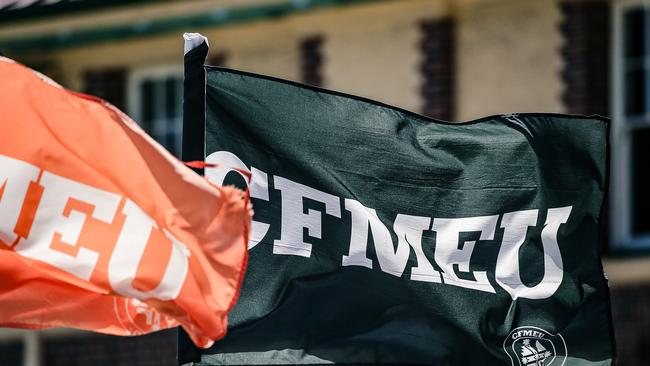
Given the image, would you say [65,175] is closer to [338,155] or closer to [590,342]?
[338,155]

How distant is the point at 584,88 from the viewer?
12992mm

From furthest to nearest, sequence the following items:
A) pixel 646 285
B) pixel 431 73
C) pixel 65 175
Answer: pixel 431 73 → pixel 646 285 → pixel 65 175

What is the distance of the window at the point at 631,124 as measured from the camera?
12.9 metres

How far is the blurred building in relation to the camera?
42.6 ft

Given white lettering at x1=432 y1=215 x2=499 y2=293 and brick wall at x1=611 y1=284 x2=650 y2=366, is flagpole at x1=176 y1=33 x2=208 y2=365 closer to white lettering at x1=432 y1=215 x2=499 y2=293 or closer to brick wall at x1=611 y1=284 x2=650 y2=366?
white lettering at x1=432 y1=215 x2=499 y2=293

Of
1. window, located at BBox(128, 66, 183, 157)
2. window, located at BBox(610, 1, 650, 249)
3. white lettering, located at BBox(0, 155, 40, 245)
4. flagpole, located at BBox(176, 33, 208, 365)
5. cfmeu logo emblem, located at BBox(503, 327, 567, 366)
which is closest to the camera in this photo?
white lettering, located at BBox(0, 155, 40, 245)

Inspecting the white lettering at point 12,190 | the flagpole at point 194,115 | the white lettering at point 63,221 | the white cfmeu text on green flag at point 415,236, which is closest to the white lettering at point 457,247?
the white cfmeu text on green flag at point 415,236

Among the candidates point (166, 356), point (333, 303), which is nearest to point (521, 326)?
point (333, 303)

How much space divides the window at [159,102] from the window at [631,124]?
4209 millimetres

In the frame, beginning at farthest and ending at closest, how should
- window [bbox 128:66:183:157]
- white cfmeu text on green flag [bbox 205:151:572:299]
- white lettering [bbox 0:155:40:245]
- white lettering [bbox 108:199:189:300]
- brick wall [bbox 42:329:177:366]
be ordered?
window [bbox 128:66:183:157], brick wall [bbox 42:329:177:366], white cfmeu text on green flag [bbox 205:151:572:299], white lettering [bbox 0:155:40:245], white lettering [bbox 108:199:189:300]

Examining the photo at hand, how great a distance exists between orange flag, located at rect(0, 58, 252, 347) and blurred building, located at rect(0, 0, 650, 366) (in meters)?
6.36

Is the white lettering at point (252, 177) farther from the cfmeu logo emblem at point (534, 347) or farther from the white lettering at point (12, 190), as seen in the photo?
the cfmeu logo emblem at point (534, 347)

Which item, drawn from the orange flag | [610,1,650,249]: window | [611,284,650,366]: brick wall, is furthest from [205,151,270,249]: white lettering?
[610,1,650,249]: window

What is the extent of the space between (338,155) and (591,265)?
131 cm
